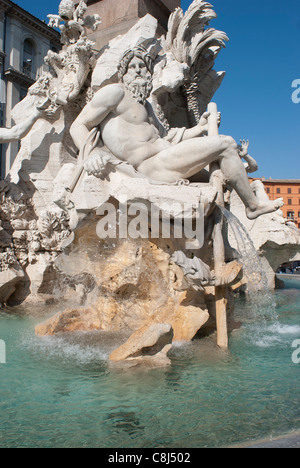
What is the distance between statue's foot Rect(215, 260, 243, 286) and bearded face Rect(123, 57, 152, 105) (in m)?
1.98

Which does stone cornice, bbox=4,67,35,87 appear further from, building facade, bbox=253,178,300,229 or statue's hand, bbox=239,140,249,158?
building facade, bbox=253,178,300,229

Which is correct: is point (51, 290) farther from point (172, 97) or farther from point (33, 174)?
point (172, 97)

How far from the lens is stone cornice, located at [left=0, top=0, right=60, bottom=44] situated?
2072cm

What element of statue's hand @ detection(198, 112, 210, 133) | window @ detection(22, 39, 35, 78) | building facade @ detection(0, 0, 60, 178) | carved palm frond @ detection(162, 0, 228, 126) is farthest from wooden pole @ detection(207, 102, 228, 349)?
window @ detection(22, 39, 35, 78)

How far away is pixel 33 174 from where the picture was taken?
6266 millimetres

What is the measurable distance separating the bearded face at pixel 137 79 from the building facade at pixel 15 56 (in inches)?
669

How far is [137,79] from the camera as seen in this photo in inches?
164

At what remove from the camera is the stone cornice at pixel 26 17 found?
2072 centimetres

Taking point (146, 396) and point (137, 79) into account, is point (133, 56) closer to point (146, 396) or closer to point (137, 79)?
point (137, 79)

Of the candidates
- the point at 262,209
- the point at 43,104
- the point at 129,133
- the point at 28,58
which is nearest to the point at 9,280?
the point at 43,104

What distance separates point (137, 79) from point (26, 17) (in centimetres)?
2163

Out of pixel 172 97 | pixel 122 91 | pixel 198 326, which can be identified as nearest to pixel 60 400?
pixel 198 326

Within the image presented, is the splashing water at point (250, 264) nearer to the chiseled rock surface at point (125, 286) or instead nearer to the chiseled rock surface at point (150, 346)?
the chiseled rock surface at point (125, 286)

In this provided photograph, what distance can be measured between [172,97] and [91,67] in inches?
60.4
